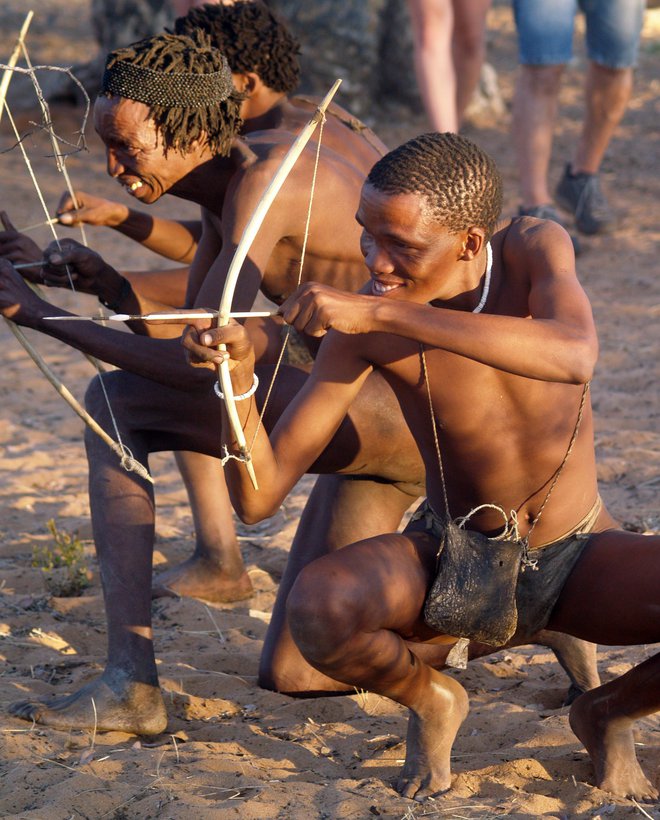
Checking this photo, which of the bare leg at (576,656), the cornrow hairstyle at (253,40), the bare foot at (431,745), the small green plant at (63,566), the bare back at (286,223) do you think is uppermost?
the cornrow hairstyle at (253,40)

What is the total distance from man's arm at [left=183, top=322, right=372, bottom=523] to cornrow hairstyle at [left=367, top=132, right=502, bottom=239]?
384 mm

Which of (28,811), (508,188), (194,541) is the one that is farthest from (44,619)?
(508,188)

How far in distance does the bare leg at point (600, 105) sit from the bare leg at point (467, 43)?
68cm

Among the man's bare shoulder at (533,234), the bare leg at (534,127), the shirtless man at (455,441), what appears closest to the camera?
the shirtless man at (455,441)

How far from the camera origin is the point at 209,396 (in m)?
3.28

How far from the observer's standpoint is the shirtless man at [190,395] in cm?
312

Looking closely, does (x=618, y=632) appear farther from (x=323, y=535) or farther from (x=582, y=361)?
(x=323, y=535)

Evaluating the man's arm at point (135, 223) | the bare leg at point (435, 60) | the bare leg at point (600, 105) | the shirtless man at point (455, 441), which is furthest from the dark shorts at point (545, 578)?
the bare leg at point (600, 105)

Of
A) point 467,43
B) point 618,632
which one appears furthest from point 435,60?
point 618,632

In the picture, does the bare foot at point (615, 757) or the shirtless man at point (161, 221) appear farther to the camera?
the shirtless man at point (161, 221)

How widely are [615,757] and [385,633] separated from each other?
0.58 metres

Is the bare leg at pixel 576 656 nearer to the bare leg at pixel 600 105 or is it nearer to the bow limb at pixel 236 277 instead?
the bow limb at pixel 236 277

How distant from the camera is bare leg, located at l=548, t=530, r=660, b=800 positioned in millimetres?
2652

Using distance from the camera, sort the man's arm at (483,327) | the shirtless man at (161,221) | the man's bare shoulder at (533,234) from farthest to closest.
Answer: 1. the shirtless man at (161,221)
2. the man's bare shoulder at (533,234)
3. the man's arm at (483,327)
